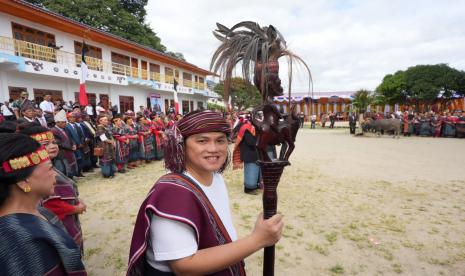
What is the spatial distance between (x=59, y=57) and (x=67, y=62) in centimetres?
52

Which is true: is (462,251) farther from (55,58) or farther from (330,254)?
(55,58)

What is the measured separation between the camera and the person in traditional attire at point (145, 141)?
8208 mm

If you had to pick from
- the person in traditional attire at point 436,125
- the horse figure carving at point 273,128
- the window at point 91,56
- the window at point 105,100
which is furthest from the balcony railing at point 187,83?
the horse figure carving at point 273,128

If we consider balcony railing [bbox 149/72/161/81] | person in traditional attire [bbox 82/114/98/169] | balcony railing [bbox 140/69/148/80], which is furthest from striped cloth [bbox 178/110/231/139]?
balcony railing [bbox 149/72/161/81]

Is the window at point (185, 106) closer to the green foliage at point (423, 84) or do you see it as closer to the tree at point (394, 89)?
the green foliage at point (423, 84)

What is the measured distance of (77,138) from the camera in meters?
6.49

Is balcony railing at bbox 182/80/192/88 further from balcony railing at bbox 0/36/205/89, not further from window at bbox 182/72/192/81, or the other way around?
balcony railing at bbox 0/36/205/89

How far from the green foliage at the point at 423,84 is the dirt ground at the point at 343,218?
22.9 meters

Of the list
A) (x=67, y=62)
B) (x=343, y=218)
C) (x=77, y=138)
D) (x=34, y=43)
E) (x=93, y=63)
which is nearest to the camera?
(x=343, y=218)

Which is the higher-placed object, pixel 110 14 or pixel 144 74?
pixel 110 14

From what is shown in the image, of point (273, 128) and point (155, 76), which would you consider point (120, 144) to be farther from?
point (155, 76)

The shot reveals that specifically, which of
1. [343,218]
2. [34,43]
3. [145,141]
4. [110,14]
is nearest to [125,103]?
[34,43]

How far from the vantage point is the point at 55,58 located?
46.8ft

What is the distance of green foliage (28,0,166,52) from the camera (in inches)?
834
